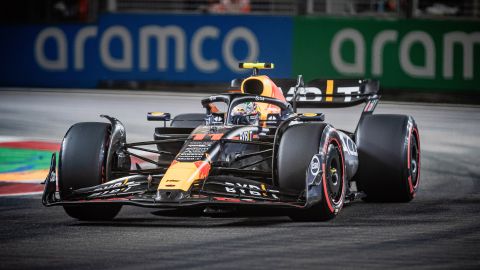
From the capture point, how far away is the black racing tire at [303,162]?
9.60 meters

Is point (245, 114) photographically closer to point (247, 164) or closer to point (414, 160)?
point (247, 164)

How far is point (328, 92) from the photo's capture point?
40.9ft

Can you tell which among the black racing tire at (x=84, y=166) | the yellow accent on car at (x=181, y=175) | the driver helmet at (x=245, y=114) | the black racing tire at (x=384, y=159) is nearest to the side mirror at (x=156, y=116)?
the driver helmet at (x=245, y=114)

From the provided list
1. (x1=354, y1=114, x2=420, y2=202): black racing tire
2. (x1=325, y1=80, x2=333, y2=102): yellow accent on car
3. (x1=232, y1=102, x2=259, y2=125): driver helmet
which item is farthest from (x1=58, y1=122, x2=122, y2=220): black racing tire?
(x1=325, y1=80, x2=333, y2=102): yellow accent on car

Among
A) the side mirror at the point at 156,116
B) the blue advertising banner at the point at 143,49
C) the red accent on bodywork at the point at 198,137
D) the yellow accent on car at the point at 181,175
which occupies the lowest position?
the blue advertising banner at the point at 143,49

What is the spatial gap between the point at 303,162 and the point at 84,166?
1815 mm

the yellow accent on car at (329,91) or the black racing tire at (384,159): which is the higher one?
the yellow accent on car at (329,91)

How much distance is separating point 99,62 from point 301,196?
16.2m

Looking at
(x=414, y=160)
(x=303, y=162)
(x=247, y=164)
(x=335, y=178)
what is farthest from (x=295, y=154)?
(x=414, y=160)

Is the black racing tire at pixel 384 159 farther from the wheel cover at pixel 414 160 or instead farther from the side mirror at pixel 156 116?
the side mirror at pixel 156 116

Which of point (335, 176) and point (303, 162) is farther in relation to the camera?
point (335, 176)

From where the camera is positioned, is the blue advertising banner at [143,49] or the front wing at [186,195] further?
the blue advertising banner at [143,49]

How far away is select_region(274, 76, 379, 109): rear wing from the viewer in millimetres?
12305

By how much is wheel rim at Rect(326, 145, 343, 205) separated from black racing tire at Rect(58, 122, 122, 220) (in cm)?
179
